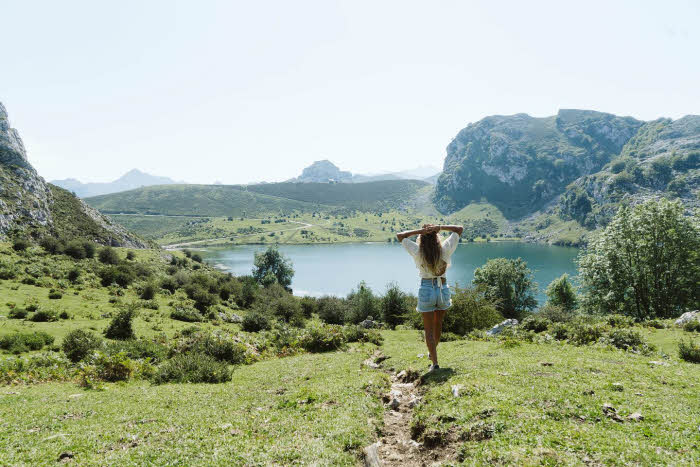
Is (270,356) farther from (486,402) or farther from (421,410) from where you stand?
(486,402)

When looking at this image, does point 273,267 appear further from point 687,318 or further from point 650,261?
point 687,318

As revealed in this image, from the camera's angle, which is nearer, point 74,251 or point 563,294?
point 74,251

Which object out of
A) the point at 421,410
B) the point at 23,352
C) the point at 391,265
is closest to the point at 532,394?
the point at 421,410

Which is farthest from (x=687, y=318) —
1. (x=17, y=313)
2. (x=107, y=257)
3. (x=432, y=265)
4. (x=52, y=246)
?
(x=52, y=246)

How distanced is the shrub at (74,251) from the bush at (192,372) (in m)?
59.0

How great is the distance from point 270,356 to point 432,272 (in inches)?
618

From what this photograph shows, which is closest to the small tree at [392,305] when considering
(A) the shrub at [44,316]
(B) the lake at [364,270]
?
(A) the shrub at [44,316]

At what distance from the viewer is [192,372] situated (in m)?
15.1

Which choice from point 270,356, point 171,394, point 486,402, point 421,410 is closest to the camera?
point 486,402

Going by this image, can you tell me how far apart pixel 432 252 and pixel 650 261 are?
39558mm

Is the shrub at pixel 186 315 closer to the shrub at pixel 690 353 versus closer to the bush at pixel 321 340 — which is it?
the bush at pixel 321 340

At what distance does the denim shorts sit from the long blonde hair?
0.38 metres

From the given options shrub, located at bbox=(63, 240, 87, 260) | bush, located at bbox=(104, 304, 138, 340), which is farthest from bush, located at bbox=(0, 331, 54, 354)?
shrub, located at bbox=(63, 240, 87, 260)

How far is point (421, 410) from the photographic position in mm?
8883
